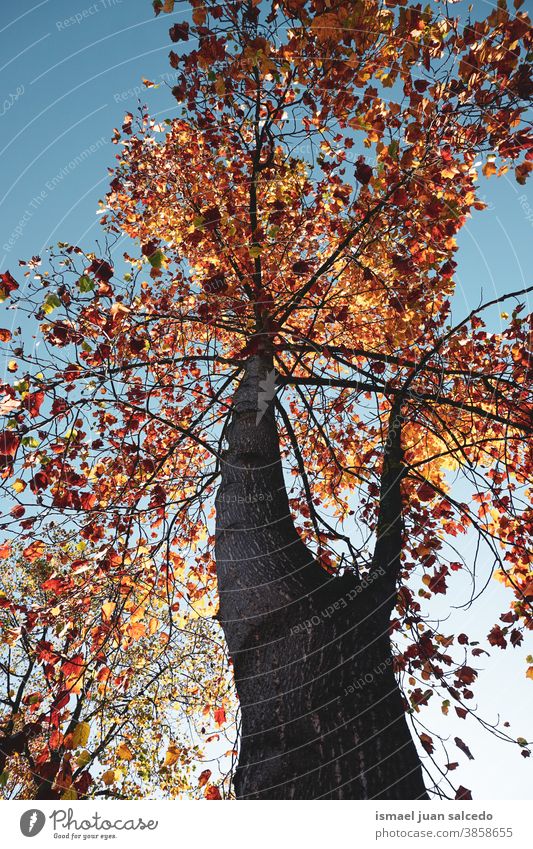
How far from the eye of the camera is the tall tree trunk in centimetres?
226

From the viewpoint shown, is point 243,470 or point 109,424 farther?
point 109,424

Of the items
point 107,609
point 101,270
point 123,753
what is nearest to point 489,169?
point 101,270

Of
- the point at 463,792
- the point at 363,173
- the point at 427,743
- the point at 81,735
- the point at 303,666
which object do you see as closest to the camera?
the point at 303,666

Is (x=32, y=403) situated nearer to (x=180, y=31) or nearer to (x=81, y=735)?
(x=81, y=735)

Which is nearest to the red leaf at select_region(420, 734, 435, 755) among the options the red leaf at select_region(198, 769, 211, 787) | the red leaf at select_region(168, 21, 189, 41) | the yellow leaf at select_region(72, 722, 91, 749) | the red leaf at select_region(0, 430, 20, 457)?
the red leaf at select_region(198, 769, 211, 787)

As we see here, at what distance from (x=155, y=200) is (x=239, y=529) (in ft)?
22.6

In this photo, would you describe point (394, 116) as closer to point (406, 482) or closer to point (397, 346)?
point (397, 346)

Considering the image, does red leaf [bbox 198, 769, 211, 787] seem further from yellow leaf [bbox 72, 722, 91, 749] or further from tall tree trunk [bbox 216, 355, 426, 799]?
tall tree trunk [bbox 216, 355, 426, 799]

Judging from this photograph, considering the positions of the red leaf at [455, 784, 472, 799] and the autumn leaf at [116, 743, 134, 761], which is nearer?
the red leaf at [455, 784, 472, 799]

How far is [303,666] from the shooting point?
8.42 feet

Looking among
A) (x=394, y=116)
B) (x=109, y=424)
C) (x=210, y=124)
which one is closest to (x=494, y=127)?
(x=394, y=116)

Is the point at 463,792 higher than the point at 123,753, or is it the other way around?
the point at 123,753

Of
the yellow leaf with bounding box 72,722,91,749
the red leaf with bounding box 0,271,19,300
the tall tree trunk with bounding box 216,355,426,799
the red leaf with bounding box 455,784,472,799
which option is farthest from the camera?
the red leaf with bounding box 0,271,19,300

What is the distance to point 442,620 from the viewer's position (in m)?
4.67
